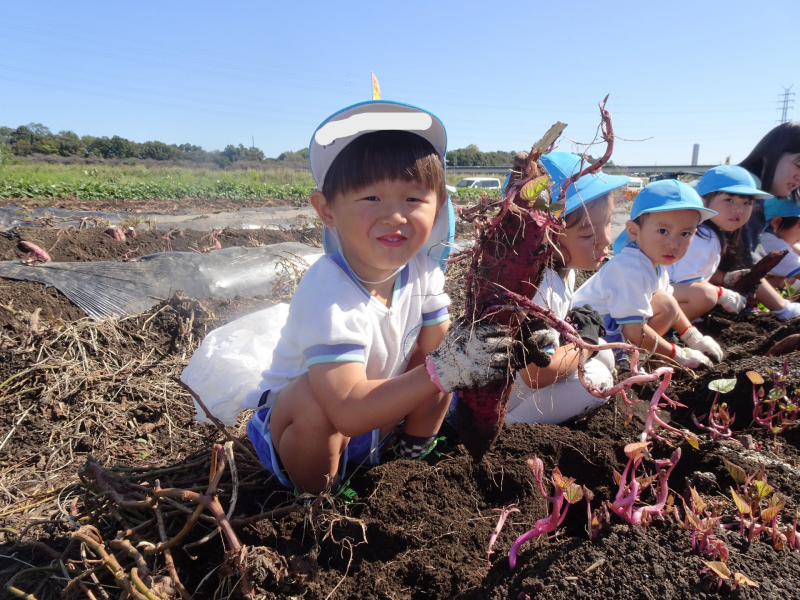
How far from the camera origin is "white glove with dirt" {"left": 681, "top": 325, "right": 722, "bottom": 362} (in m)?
2.73

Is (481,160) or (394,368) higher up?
(481,160)

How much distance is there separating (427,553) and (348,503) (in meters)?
0.32

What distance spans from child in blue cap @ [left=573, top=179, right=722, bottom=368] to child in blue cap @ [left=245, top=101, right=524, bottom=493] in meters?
1.45

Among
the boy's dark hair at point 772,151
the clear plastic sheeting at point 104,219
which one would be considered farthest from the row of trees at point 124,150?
the boy's dark hair at point 772,151

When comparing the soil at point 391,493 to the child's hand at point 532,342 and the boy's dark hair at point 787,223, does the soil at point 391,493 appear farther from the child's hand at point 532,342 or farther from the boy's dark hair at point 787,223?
the boy's dark hair at point 787,223

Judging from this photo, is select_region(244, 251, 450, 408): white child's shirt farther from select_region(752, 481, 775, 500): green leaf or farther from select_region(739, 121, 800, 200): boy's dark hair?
select_region(739, 121, 800, 200): boy's dark hair

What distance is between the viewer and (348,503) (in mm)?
1451

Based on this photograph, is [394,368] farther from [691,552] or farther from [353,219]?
[691,552]

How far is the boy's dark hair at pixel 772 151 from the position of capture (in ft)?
12.3

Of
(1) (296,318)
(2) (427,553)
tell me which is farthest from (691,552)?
(1) (296,318)

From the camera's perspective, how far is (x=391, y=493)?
1451 millimetres

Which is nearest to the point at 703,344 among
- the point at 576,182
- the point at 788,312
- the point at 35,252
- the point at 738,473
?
the point at 788,312

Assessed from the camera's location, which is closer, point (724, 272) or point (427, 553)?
point (427, 553)

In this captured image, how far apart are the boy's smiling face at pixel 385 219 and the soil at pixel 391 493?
69 centimetres
